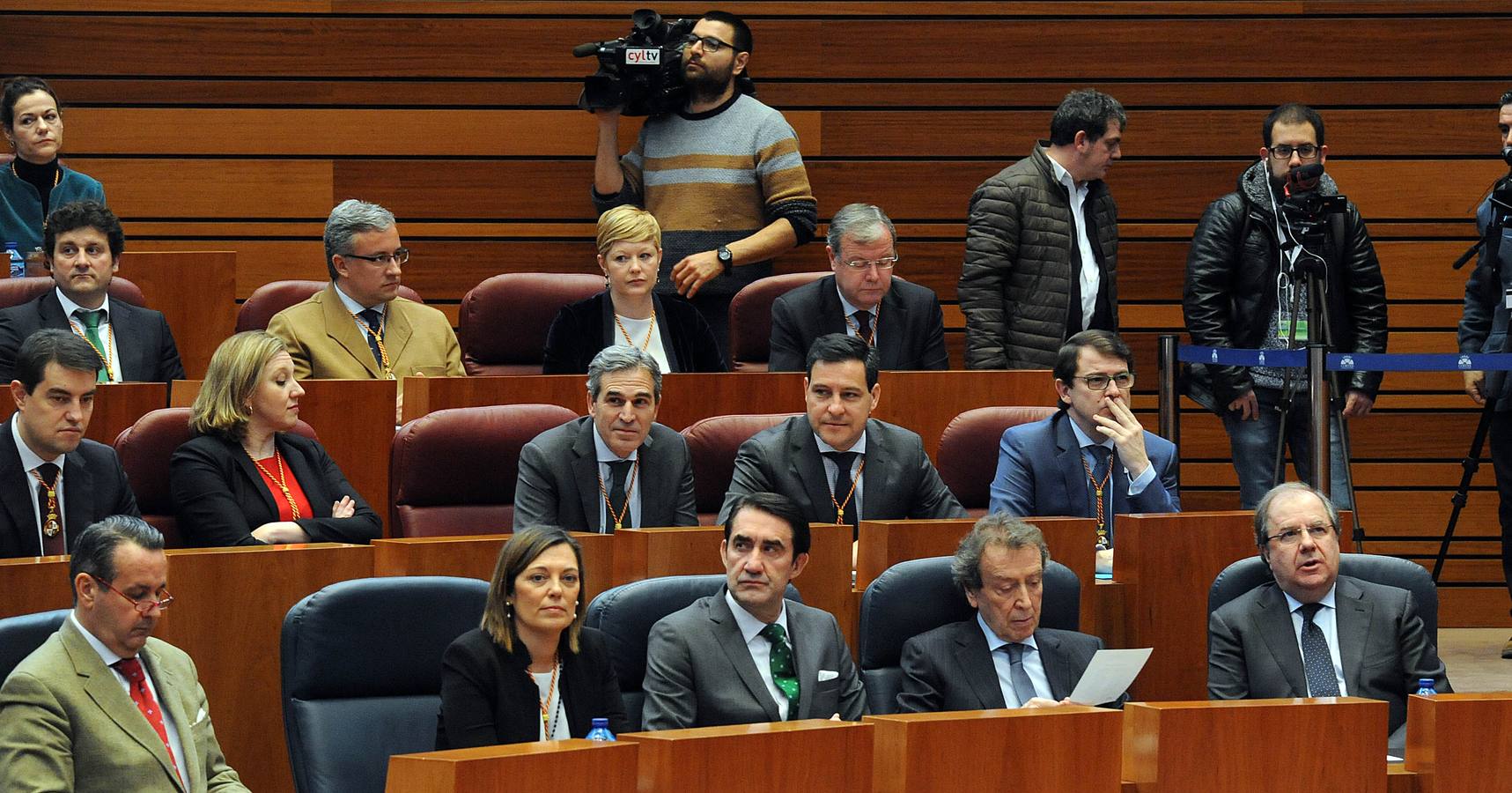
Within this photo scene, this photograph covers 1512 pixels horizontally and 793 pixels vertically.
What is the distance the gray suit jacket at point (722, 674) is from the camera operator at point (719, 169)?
1.91 meters

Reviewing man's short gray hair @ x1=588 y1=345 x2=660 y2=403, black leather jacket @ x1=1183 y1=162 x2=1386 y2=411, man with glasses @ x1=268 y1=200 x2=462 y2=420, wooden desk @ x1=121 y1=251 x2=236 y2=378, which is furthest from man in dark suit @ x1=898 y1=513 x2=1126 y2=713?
wooden desk @ x1=121 y1=251 x2=236 y2=378

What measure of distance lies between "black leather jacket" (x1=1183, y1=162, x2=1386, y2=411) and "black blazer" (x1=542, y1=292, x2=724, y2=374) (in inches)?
49.4

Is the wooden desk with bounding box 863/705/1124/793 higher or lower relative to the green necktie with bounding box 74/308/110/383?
lower

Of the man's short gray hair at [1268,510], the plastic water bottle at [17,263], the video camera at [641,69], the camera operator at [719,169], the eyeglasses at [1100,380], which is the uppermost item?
the video camera at [641,69]

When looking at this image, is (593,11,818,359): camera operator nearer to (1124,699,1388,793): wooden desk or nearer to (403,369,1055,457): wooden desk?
(403,369,1055,457): wooden desk

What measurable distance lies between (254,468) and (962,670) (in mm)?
1317

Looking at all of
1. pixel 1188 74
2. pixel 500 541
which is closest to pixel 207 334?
pixel 500 541

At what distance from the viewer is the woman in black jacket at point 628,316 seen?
4.04m

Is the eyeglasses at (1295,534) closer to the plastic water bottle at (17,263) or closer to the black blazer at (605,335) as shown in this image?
the black blazer at (605,335)

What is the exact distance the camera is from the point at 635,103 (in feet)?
15.5

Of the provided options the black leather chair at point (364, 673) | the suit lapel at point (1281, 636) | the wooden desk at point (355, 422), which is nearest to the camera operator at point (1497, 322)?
the suit lapel at point (1281, 636)

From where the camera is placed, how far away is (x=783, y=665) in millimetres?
2809

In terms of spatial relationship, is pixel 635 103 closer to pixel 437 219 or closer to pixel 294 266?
pixel 437 219

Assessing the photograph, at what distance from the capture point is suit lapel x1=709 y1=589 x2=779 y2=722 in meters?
2.76
